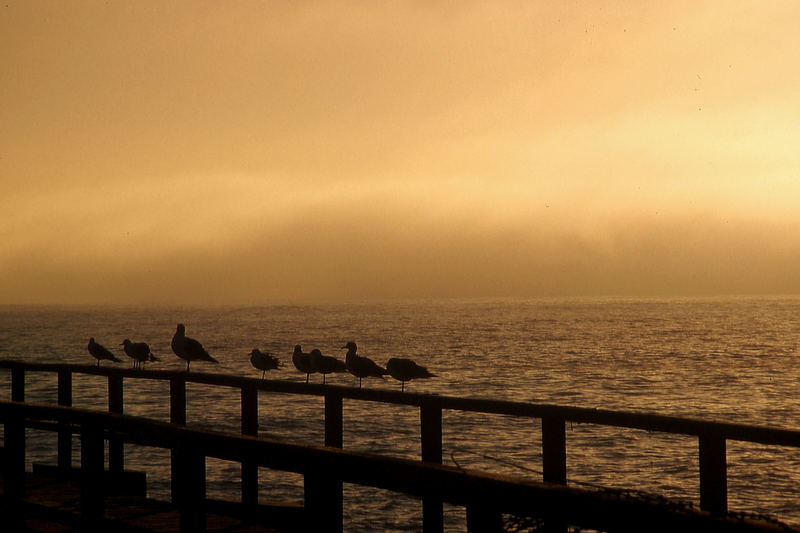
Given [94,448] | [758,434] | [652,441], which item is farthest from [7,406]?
[652,441]

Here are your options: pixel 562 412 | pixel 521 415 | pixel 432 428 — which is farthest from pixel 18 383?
pixel 562 412

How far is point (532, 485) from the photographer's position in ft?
11.8

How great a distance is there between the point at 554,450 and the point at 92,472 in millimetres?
4472

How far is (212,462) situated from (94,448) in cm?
1648

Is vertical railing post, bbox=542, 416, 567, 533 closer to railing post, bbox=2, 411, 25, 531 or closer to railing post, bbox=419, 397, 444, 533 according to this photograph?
railing post, bbox=419, 397, 444, 533

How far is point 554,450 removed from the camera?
8805 mm

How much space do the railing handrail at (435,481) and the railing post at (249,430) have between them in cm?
494

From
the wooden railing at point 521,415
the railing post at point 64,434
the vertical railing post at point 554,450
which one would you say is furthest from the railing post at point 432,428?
the railing post at point 64,434

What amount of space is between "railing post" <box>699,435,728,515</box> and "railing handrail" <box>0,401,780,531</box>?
3868 mm

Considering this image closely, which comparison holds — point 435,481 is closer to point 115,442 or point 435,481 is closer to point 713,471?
point 713,471

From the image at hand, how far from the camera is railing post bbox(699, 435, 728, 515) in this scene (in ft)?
26.1

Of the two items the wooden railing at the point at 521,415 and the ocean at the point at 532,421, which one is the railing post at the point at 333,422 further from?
the ocean at the point at 532,421

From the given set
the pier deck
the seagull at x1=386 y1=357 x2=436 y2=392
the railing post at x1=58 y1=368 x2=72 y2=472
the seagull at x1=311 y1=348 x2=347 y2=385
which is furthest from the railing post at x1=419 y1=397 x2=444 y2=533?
the railing post at x1=58 y1=368 x2=72 y2=472

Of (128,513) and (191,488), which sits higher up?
(191,488)
